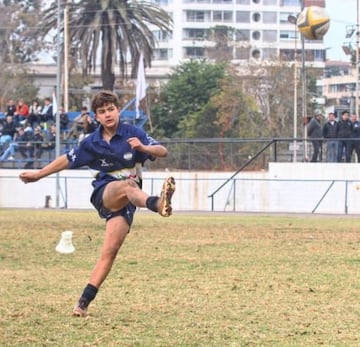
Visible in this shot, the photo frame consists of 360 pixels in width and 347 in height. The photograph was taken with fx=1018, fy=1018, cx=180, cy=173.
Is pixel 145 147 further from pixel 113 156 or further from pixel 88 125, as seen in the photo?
pixel 88 125

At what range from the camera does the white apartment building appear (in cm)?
11044

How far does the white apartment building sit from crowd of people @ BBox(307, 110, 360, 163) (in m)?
75.5

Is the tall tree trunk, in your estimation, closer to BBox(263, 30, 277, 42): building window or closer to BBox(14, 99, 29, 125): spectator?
BBox(14, 99, 29, 125): spectator

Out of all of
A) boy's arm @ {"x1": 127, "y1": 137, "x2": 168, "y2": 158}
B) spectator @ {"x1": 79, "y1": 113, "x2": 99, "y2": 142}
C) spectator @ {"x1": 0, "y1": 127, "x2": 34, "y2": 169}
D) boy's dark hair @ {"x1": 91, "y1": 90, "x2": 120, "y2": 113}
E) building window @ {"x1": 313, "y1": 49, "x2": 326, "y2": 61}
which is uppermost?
building window @ {"x1": 313, "y1": 49, "x2": 326, "y2": 61}

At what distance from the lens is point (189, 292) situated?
32.9ft

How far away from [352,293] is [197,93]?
182 ft

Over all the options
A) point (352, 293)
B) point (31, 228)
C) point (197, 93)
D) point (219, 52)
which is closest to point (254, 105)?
point (197, 93)

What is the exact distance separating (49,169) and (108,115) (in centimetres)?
68

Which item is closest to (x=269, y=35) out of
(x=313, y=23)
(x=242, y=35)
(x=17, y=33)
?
(x=242, y=35)

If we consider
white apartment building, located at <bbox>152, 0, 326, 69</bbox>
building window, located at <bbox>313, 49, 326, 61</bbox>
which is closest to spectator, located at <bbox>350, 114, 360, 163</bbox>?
white apartment building, located at <bbox>152, 0, 326, 69</bbox>

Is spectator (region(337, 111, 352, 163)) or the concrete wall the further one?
the concrete wall

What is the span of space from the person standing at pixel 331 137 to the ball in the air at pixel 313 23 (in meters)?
3.11

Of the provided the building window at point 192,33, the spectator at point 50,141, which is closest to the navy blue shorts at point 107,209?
the spectator at point 50,141

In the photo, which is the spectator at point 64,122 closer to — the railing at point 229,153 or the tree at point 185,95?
the railing at point 229,153
